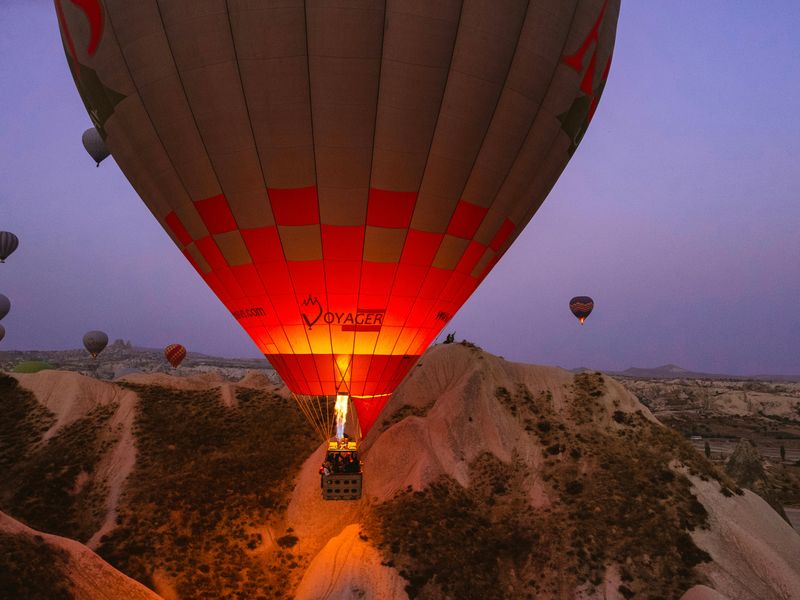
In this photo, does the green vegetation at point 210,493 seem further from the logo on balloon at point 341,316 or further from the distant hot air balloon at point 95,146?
the distant hot air balloon at point 95,146

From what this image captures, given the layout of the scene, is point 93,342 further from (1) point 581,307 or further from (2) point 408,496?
(1) point 581,307

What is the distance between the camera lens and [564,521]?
25391 millimetres

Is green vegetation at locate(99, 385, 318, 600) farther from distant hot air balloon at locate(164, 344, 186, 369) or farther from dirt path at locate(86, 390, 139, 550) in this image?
distant hot air balloon at locate(164, 344, 186, 369)

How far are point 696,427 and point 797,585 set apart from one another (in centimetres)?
6218

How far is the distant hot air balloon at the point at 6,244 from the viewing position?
1773 inches

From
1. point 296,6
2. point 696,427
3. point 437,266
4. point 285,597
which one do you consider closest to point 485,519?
point 285,597

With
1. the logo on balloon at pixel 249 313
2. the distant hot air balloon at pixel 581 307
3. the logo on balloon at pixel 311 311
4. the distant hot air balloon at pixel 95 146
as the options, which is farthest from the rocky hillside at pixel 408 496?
the distant hot air balloon at pixel 581 307

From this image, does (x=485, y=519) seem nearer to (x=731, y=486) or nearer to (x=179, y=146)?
(x=731, y=486)

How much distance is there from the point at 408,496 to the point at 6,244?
1656 inches

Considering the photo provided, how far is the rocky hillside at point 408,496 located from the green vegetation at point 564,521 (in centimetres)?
9

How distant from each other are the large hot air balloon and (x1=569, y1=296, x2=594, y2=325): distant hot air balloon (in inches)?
1500

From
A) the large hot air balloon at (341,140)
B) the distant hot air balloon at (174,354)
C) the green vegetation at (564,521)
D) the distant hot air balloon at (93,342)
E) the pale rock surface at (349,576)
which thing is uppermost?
the distant hot air balloon at (93,342)

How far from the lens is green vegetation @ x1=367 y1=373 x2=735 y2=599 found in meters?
22.2

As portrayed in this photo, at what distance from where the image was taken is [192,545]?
23328mm
